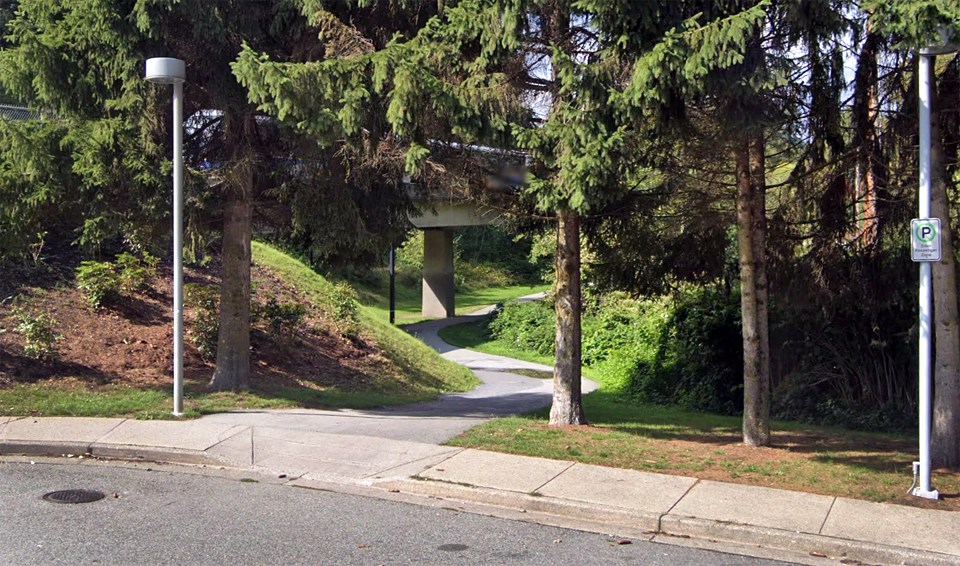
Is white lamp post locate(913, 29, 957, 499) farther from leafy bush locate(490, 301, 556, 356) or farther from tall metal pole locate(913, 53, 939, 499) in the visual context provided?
leafy bush locate(490, 301, 556, 356)

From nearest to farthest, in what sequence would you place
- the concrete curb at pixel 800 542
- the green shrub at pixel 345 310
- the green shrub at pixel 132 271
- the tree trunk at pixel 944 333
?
the concrete curb at pixel 800 542 < the tree trunk at pixel 944 333 < the green shrub at pixel 132 271 < the green shrub at pixel 345 310

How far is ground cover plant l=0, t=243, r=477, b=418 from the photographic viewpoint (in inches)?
483

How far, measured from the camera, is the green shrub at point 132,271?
16.2 m

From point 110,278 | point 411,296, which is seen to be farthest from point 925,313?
point 411,296

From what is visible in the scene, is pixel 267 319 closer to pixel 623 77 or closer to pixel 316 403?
pixel 316 403

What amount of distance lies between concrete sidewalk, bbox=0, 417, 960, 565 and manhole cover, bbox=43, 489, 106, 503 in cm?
146

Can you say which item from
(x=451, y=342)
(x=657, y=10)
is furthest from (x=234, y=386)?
(x=451, y=342)

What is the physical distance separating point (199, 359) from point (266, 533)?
9078 mm

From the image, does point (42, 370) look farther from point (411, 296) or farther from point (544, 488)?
point (411, 296)

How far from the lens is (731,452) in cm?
1023

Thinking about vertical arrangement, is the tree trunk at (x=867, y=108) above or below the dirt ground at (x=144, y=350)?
above

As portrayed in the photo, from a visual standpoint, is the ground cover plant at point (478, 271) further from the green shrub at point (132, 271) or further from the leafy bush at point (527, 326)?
the green shrub at point (132, 271)

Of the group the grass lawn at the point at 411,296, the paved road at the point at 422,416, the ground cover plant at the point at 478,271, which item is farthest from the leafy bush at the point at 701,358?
the ground cover plant at the point at 478,271

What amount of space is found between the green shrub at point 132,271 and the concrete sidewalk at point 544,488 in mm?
5644
